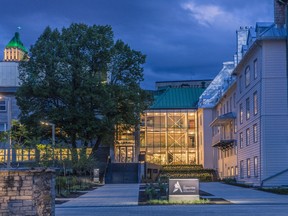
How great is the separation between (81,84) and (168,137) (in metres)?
23.7

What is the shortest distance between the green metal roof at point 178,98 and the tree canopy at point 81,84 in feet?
68.8

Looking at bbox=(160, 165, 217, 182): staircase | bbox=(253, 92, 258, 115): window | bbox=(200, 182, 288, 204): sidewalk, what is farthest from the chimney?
bbox=(160, 165, 217, 182): staircase

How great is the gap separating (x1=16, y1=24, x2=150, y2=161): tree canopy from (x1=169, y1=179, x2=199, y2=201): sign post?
96.2 ft

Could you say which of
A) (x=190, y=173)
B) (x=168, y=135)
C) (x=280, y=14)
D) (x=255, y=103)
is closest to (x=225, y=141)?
(x=190, y=173)

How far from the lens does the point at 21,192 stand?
1466cm

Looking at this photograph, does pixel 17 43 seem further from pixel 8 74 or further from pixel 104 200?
pixel 104 200

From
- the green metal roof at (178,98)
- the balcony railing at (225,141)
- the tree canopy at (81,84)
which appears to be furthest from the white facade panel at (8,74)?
the balcony railing at (225,141)

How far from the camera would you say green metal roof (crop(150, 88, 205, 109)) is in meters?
78.7

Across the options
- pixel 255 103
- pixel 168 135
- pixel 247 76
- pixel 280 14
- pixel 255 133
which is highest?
pixel 280 14

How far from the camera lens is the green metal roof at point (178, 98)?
78.7 metres

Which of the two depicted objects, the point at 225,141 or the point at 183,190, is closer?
the point at 183,190

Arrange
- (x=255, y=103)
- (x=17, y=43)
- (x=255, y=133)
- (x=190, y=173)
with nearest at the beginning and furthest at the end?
1. (x=255, y=103)
2. (x=255, y=133)
3. (x=190, y=173)
4. (x=17, y=43)

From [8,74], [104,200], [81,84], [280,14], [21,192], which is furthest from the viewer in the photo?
[8,74]

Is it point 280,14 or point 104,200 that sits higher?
point 280,14
